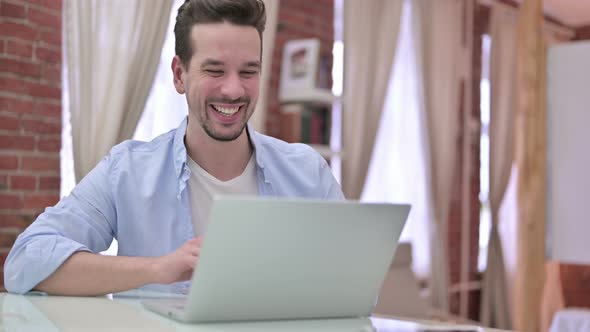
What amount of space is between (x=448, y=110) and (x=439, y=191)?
626mm

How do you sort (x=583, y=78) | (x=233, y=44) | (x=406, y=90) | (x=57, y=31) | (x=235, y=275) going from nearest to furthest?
(x=235, y=275)
(x=233, y=44)
(x=57, y=31)
(x=583, y=78)
(x=406, y=90)

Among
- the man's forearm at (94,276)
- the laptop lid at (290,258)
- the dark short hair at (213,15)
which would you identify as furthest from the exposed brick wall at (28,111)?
the laptop lid at (290,258)

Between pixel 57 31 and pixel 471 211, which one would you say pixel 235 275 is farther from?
pixel 471 211

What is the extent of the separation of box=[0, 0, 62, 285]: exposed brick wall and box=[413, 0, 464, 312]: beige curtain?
2918 mm

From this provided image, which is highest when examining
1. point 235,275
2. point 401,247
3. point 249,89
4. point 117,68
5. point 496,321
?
point 117,68

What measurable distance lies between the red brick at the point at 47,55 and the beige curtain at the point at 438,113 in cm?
288

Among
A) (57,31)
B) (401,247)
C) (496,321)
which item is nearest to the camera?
(57,31)

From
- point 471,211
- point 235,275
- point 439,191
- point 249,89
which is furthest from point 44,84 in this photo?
point 471,211

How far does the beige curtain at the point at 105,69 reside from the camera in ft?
10.3

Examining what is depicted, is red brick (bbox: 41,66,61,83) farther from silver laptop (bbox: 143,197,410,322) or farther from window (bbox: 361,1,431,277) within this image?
window (bbox: 361,1,431,277)

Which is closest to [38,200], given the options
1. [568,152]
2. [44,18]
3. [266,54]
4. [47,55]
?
[47,55]

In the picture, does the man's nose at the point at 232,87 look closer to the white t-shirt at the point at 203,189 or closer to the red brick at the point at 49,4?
the white t-shirt at the point at 203,189

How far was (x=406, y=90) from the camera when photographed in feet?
17.4

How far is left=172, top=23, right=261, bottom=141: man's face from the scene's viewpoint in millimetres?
1647
